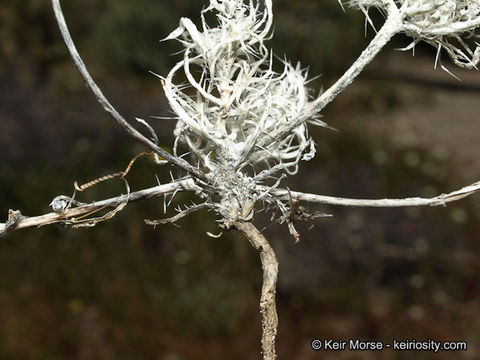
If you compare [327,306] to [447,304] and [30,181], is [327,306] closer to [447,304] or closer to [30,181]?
[447,304]

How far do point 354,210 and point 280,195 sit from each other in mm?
2053

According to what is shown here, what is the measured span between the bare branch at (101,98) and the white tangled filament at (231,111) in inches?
1.5

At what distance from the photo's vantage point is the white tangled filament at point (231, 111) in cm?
51

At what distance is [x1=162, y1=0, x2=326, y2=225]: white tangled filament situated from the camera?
0.51 m

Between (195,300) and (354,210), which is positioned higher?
(354,210)

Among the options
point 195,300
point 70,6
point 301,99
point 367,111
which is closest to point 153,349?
point 195,300

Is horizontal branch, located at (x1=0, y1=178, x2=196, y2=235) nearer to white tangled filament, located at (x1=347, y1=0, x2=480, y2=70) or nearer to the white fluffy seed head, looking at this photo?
the white fluffy seed head

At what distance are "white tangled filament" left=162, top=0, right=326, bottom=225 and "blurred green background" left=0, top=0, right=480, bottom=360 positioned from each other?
1.75 m

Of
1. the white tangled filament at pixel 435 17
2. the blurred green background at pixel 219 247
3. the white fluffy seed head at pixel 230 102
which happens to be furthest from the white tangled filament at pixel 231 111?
the blurred green background at pixel 219 247

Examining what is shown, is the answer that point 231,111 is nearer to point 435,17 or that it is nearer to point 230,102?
point 230,102

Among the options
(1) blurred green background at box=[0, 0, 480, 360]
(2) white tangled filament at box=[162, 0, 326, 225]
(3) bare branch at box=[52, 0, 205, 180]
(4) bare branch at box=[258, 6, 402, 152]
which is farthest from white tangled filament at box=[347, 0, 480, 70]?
(1) blurred green background at box=[0, 0, 480, 360]

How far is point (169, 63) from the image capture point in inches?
132

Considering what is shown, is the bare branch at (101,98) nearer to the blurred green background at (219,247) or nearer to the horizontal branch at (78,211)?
the horizontal branch at (78,211)

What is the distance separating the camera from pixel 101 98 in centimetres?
41
